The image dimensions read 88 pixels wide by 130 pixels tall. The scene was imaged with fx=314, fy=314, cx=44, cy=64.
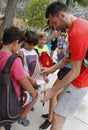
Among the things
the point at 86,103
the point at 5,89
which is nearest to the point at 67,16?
the point at 5,89

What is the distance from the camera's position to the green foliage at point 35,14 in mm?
24125

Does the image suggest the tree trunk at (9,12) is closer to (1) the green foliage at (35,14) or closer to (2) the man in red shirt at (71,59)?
(2) the man in red shirt at (71,59)

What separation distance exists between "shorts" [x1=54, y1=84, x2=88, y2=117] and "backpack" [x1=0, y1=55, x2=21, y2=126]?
443 millimetres

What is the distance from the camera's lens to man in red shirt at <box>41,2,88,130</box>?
2.75 metres

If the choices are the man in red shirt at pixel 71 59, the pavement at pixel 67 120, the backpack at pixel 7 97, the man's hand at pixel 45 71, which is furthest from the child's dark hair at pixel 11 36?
the pavement at pixel 67 120

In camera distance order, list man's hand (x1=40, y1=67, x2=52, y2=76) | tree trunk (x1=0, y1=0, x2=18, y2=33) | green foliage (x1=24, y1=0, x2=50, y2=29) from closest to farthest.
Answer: man's hand (x1=40, y1=67, x2=52, y2=76) → tree trunk (x1=0, y1=0, x2=18, y2=33) → green foliage (x1=24, y1=0, x2=50, y2=29)

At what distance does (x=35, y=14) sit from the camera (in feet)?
84.9

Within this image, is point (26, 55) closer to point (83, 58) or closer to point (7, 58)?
point (7, 58)

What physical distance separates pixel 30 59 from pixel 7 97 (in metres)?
1.07

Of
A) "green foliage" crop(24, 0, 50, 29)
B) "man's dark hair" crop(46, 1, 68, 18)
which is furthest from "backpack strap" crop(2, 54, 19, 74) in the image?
"green foliage" crop(24, 0, 50, 29)

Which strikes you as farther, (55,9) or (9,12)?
(9,12)

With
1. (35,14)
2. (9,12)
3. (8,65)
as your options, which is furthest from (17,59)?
(35,14)

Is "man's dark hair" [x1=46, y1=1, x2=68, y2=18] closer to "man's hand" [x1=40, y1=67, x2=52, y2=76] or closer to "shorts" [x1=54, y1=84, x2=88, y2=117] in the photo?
"shorts" [x1=54, y1=84, x2=88, y2=117]

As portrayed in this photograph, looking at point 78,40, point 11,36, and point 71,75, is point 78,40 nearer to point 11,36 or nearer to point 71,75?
point 71,75
